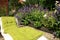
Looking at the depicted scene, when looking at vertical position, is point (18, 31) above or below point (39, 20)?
below

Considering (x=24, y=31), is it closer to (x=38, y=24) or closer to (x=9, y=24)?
(x=38, y=24)

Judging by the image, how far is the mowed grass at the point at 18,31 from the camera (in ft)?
19.0

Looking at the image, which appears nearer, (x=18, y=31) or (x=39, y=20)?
(x=18, y=31)

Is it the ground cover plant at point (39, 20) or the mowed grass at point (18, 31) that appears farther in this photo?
the ground cover plant at point (39, 20)

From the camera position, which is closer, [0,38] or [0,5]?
[0,38]

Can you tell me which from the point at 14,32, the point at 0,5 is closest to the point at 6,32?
the point at 14,32

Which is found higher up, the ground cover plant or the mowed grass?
the ground cover plant

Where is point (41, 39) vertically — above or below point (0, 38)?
above

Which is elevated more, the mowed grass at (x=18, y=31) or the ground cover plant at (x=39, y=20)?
the ground cover plant at (x=39, y=20)

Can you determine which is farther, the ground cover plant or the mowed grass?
the ground cover plant

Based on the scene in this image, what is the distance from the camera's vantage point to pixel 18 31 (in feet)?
21.0

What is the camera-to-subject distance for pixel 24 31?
248 inches

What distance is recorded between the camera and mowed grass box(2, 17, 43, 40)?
580cm

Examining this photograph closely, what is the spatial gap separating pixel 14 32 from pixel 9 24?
0.99 meters
